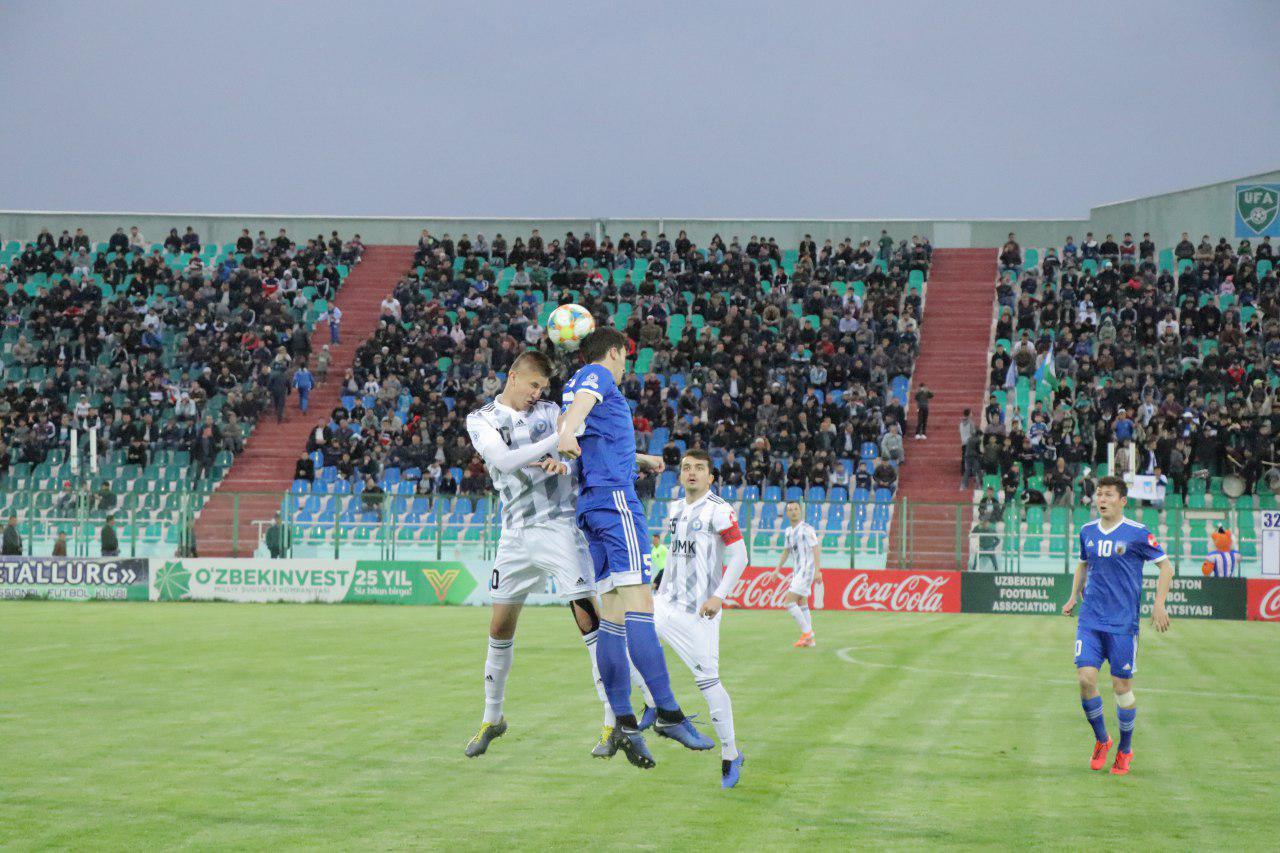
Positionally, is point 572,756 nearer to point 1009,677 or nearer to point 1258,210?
point 1009,677

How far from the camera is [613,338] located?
10.4 m

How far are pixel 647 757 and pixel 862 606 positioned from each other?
88.6 ft

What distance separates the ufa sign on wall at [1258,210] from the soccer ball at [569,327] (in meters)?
45.2

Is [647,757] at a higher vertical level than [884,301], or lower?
lower

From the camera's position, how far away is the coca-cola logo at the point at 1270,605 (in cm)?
3456

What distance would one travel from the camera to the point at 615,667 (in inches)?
402

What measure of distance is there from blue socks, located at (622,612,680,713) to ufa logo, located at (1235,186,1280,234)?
45.7m

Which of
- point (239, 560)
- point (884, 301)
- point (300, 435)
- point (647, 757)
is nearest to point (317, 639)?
point (239, 560)

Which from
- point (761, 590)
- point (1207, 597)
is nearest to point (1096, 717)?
point (761, 590)

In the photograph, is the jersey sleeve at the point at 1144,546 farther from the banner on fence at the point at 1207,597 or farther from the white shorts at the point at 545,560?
the banner on fence at the point at 1207,597

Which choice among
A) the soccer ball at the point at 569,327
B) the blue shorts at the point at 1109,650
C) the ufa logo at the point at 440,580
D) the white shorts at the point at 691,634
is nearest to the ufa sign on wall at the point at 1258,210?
the ufa logo at the point at 440,580

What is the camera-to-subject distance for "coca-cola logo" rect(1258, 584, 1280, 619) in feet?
113

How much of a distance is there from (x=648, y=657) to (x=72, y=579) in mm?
29376

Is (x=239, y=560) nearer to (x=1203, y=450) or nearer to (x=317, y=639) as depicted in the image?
(x=317, y=639)
